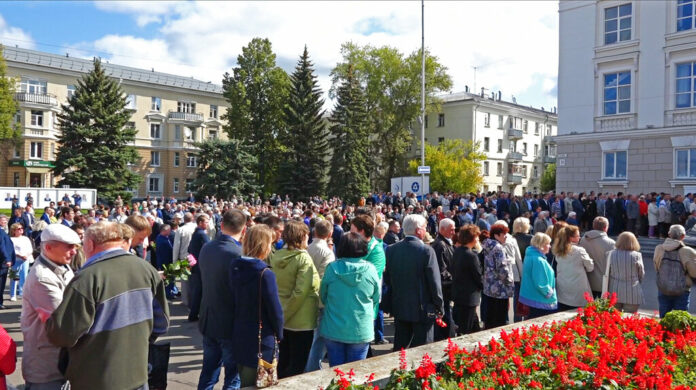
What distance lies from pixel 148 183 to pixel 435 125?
36.7 metres

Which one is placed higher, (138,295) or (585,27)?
(585,27)

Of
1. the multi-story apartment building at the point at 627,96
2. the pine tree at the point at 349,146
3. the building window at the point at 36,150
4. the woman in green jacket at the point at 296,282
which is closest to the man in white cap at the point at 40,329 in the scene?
the woman in green jacket at the point at 296,282

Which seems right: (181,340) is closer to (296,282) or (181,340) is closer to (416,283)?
(296,282)

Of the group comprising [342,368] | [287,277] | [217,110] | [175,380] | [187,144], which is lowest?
[175,380]

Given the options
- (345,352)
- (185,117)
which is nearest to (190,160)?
(185,117)

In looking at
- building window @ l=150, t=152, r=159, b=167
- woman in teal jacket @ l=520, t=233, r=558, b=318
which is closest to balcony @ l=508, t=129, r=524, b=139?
building window @ l=150, t=152, r=159, b=167

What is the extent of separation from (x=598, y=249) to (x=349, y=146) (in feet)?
129

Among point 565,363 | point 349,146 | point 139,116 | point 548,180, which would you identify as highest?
point 139,116

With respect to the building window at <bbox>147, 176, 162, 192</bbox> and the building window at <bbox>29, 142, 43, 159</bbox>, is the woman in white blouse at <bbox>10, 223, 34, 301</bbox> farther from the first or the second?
the building window at <bbox>147, 176, 162, 192</bbox>

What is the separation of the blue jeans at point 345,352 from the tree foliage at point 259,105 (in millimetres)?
45638

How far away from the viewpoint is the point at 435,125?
6619 centimetres

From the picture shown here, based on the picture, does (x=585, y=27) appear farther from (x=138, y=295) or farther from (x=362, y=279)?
(x=138, y=295)

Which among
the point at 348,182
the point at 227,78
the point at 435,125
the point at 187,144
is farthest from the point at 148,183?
the point at 435,125

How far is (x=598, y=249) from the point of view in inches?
320
